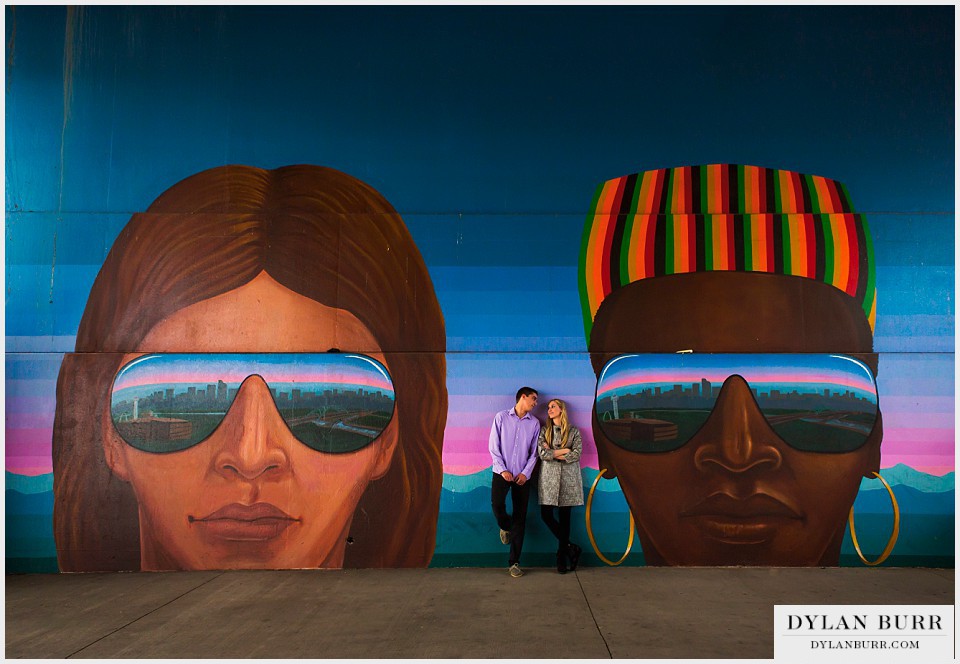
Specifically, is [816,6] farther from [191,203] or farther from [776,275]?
[191,203]

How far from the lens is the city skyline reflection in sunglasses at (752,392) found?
6.31 m

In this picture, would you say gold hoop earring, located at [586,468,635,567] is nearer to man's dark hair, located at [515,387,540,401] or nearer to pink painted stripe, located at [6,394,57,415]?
man's dark hair, located at [515,387,540,401]

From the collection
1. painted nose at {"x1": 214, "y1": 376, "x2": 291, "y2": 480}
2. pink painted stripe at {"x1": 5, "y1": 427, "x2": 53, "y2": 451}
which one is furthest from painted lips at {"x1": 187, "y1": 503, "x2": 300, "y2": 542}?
pink painted stripe at {"x1": 5, "y1": 427, "x2": 53, "y2": 451}

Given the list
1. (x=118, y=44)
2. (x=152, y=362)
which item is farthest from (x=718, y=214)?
(x=118, y=44)

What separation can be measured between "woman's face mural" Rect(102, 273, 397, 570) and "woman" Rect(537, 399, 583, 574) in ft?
4.91

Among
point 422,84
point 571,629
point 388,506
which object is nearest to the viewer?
point 571,629

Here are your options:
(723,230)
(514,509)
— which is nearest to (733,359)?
(723,230)

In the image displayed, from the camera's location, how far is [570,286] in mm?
6512

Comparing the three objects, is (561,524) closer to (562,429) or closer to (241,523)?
(562,429)

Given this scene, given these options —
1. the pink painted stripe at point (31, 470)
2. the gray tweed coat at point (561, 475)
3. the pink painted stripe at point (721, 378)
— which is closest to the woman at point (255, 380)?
the pink painted stripe at point (31, 470)

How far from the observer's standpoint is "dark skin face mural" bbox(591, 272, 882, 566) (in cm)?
624

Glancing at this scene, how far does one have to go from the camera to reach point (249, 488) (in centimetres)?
629

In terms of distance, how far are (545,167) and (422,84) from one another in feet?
5.04

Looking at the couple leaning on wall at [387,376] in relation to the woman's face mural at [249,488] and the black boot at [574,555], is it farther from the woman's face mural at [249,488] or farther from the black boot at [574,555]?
the black boot at [574,555]
